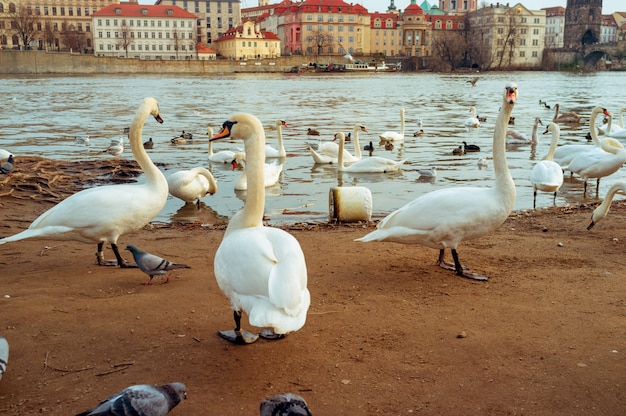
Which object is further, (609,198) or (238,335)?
(609,198)

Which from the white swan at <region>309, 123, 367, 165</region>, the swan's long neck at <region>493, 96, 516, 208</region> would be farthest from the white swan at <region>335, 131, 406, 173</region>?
the swan's long neck at <region>493, 96, 516, 208</region>

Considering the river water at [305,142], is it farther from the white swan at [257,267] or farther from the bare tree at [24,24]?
the bare tree at [24,24]

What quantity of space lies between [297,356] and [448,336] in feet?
3.10

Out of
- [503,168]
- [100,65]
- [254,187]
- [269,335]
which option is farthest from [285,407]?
[100,65]

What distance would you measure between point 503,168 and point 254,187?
239cm

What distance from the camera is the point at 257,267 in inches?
131

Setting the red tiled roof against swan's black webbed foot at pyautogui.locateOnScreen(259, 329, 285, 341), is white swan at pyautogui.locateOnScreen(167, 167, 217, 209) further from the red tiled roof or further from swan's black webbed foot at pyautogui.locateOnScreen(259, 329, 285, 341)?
the red tiled roof

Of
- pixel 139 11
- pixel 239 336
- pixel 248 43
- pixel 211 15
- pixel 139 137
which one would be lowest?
pixel 239 336

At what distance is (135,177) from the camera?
1088cm

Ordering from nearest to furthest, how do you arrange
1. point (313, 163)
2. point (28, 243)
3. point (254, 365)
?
1. point (254, 365)
2. point (28, 243)
3. point (313, 163)

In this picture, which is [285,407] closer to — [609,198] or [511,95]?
A: [511,95]

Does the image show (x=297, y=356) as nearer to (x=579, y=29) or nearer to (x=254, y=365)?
(x=254, y=365)

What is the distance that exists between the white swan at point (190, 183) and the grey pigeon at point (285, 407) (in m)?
6.31

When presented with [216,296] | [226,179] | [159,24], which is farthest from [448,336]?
[159,24]
